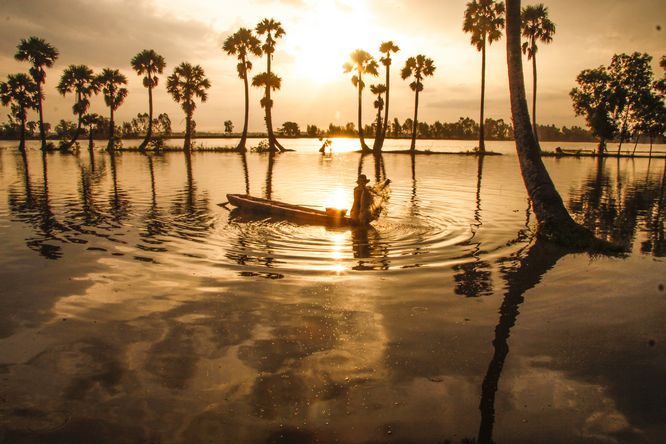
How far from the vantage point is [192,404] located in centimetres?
428

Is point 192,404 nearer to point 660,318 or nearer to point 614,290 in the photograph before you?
point 660,318

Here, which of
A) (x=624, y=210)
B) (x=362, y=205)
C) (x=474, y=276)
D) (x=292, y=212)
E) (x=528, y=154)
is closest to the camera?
(x=474, y=276)

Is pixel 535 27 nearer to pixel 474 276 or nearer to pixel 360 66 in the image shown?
pixel 360 66

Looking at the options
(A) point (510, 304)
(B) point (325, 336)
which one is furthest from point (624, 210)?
(B) point (325, 336)

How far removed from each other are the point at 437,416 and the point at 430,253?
614cm

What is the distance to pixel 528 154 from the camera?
39.5 feet

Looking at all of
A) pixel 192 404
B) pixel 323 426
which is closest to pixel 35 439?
pixel 192 404

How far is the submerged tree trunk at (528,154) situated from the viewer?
11.6 meters

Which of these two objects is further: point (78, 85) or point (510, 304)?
point (78, 85)

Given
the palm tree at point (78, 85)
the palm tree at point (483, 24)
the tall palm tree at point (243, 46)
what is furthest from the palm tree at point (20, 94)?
the palm tree at point (483, 24)

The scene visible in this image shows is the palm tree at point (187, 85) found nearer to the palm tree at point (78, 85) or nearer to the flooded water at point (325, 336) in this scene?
the palm tree at point (78, 85)

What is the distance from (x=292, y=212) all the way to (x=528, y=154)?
726 centimetres

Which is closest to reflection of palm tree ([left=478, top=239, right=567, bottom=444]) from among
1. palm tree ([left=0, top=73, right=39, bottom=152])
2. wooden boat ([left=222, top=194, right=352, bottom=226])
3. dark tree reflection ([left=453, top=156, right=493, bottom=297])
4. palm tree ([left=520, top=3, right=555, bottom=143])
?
dark tree reflection ([left=453, top=156, right=493, bottom=297])

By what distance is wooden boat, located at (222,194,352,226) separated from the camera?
12.8m
